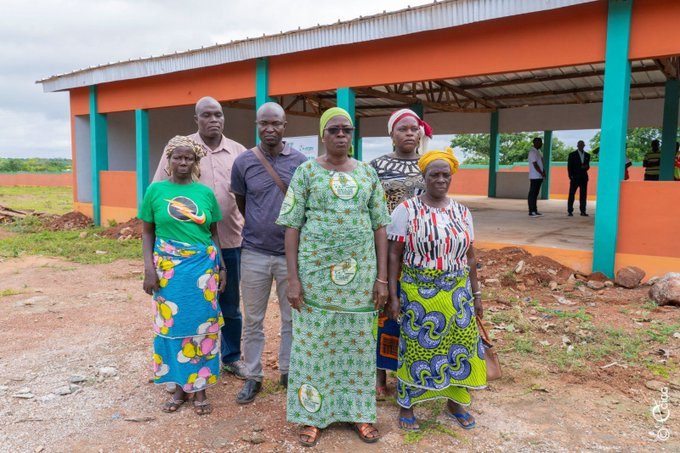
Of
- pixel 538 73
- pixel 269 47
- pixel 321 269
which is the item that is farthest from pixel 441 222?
pixel 538 73

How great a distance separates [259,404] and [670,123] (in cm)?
938

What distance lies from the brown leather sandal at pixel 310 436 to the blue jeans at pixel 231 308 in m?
1.09

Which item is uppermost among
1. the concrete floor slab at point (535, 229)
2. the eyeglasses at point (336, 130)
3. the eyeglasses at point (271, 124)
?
the eyeglasses at point (271, 124)

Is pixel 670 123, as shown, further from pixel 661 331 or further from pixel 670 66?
pixel 661 331

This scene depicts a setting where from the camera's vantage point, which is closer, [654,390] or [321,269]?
[321,269]

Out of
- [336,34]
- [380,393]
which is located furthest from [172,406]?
[336,34]

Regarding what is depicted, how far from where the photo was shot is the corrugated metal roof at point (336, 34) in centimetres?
588

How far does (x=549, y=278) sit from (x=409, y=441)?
401 centimetres

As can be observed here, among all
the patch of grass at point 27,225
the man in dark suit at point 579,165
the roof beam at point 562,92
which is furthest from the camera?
the roof beam at point 562,92

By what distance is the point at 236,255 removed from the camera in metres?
3.38

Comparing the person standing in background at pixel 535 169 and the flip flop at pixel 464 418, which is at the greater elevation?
the person standing in background at pixel 535 169

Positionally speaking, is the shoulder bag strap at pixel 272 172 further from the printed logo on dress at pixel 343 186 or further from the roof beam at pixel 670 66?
the roof beam at pixel 670 66

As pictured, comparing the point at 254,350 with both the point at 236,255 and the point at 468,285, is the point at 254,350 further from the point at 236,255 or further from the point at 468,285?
the point at 468,285

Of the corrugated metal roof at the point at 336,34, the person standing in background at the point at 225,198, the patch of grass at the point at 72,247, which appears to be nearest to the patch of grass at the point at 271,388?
the person standing in background at the point at 225,198
